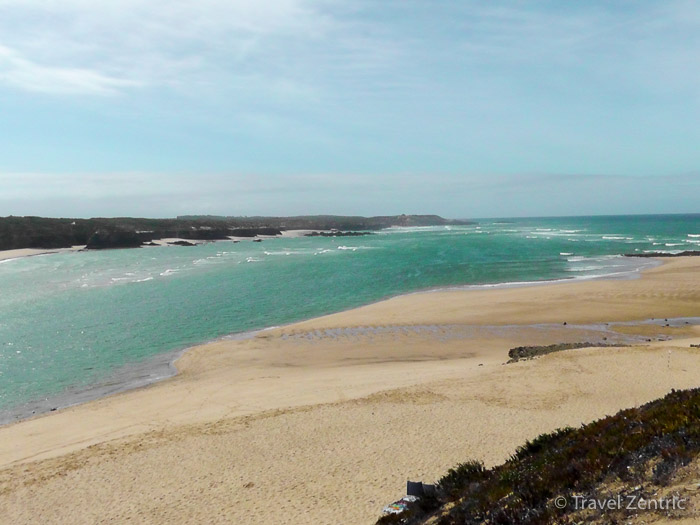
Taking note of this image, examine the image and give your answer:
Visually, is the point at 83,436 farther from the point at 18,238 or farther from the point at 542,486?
the point at 18,238

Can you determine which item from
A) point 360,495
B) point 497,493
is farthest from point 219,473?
point 497,493

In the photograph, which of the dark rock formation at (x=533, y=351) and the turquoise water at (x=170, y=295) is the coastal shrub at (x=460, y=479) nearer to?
the dark rock formation at (x=533, y=351)

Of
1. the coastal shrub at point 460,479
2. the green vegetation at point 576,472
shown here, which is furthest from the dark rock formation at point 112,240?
the green vegetation at point 576,472

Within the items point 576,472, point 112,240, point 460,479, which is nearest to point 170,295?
point 460,479

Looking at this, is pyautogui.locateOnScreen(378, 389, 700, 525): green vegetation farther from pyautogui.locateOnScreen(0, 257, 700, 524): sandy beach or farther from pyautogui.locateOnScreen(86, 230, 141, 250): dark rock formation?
pyautogui.locateOnScreen(86, 230, 141, 250): dark rock formation

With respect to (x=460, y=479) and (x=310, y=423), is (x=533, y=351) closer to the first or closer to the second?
(x=310, y=423)

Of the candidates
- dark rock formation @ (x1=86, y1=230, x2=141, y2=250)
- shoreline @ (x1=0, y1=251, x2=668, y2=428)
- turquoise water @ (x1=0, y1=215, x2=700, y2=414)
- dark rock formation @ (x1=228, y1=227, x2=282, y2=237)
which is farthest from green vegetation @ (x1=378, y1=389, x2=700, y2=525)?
dark rock formation @ (x1=228, y1=227, x2=282, y2=237)
